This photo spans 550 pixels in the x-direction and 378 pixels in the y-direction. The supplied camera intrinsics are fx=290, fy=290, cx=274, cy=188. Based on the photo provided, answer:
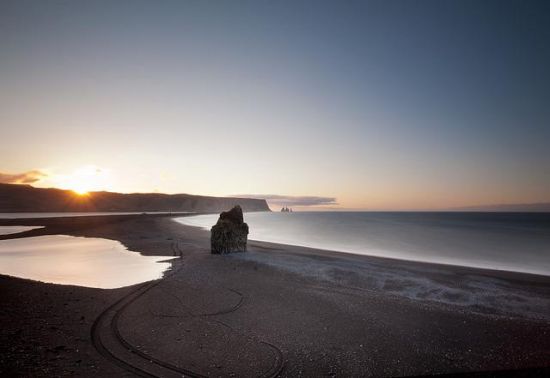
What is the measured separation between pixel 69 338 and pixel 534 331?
37.1ft

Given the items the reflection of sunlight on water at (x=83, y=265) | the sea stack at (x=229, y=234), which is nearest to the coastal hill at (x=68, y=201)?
the reflection of sunlight on water at (x=83, y=265)

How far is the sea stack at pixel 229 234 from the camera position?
18.2 meters

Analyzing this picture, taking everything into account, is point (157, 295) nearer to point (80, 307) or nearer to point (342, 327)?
point (80, 307)

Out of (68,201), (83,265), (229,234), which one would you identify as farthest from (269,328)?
(68,201)

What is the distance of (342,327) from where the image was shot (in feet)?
24.5

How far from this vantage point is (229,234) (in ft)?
61.2

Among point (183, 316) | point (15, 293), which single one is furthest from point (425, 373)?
point (15, 293)

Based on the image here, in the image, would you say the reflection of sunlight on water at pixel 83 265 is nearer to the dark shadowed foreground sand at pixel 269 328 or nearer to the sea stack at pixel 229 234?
the dark shadowed foreground sand at pixel 269 328

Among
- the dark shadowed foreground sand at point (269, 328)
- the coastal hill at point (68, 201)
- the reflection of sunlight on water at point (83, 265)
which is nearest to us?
the dark shadowed foreground sand at point (269, 328)

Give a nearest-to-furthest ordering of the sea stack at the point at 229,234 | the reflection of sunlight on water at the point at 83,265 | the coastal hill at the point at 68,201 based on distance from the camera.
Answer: the reflection of sunlight on water at the point at 83,265, the sea stack at the point at 229,234, the coastal hill at the point at 68,201

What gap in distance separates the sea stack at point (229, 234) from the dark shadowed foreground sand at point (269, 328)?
591cm

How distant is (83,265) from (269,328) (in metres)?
12.1

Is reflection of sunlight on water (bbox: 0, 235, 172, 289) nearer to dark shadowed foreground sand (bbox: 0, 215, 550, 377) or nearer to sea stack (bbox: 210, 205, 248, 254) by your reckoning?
dark shadowed foreground sand (bbox: 0, 215, 550, 377)

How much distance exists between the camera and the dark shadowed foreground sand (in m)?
5.55
